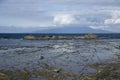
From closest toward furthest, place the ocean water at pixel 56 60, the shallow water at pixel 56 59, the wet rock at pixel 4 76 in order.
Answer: the wet rock at pixel 4 76, the ocean water at pixel 56 60, the shallow water at pixel 56 59

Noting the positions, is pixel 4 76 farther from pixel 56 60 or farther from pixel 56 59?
pixel 56 59

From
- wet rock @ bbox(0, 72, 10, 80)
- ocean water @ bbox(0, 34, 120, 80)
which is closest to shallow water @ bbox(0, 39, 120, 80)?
ocean water @ bbox(0, 34, 120, 80)

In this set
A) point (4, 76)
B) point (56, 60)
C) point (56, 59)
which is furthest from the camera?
point (56, 59)

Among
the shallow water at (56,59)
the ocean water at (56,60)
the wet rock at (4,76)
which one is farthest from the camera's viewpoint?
the shallow water at (56,59)

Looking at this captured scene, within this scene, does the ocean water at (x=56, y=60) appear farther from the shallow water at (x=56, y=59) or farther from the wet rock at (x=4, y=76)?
the wet rock at (x=4, y=76)

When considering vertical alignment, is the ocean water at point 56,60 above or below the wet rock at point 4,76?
below

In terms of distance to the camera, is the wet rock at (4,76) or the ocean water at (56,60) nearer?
the wet rock at (4,76)

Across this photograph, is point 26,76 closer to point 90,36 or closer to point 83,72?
point 83,72

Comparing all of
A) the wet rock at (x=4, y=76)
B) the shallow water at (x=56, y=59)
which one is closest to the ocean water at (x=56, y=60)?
the shallow water at (x=56, y=59)

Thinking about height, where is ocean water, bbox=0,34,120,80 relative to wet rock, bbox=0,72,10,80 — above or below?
below

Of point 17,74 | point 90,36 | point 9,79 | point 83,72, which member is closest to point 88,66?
point 83,72

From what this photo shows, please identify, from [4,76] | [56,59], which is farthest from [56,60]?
[4,76]

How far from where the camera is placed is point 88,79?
23.1m

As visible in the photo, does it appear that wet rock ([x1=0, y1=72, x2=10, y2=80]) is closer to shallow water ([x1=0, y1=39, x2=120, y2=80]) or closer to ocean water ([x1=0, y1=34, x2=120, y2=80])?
ocean water ([x1=0, y1=34, x2=120, y2=80])
